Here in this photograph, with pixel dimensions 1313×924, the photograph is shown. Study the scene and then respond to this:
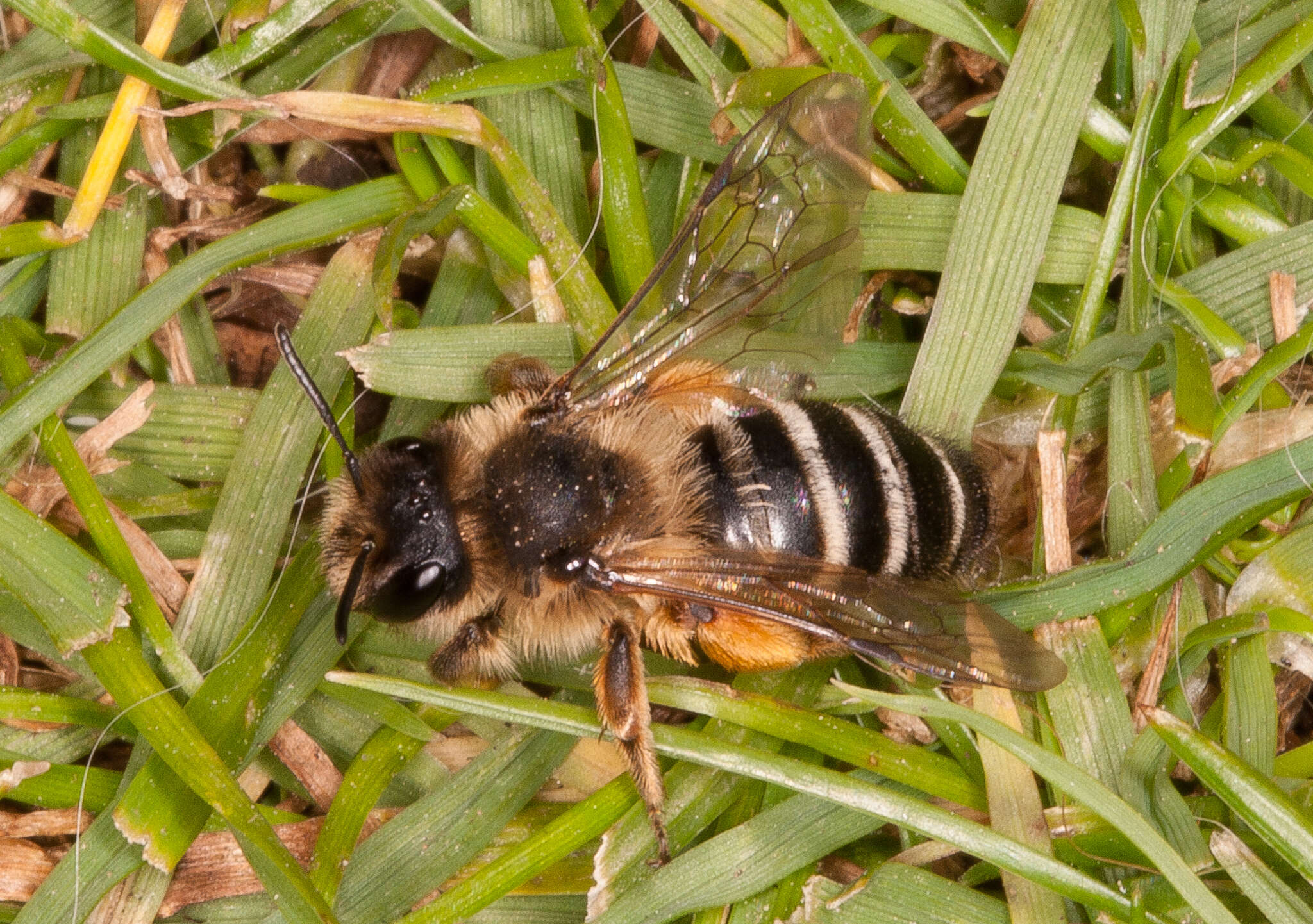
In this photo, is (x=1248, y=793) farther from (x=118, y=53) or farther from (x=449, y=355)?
(x=118, y=53)

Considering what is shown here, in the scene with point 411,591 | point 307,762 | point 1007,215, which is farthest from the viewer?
point 1007,215

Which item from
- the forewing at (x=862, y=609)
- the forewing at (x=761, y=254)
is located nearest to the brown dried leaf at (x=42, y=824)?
the forewing at (x=862, y=609)

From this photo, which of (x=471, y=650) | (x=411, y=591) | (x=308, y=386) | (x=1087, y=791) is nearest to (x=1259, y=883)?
(x=1087, y=791)

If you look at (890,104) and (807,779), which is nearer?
(807,779)

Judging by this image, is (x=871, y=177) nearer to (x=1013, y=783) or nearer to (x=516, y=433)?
(x=516, y=433)

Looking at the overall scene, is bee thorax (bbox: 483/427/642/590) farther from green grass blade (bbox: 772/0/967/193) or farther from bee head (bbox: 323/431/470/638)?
green grass blade (bbox: 772/0/967/193)

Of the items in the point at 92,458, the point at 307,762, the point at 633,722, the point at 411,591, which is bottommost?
the point at 307,762

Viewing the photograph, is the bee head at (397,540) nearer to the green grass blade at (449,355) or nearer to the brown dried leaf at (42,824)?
the green grass blade at (449,355)
